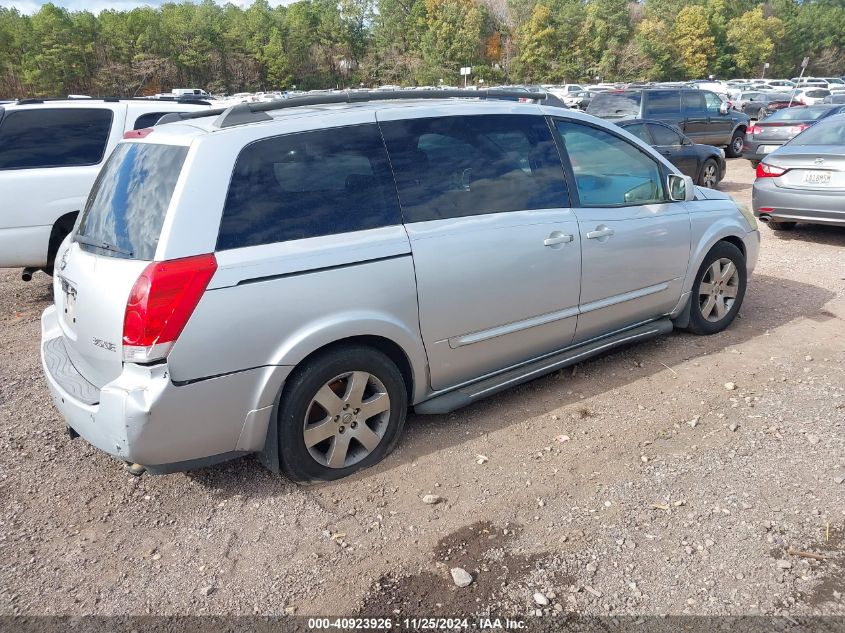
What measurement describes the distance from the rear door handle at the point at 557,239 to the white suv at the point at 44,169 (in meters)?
4.65

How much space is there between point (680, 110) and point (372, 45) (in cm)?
7820

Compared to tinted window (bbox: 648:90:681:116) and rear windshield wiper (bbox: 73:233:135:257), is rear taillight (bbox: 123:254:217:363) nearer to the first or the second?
rear windshield wiper (bbox: 73:233:135:257)

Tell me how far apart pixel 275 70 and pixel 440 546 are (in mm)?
79845

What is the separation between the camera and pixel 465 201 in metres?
3.75

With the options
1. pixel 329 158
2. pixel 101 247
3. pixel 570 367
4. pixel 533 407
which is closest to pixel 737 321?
pixel 570 367

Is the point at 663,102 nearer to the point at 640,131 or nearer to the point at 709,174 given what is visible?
the point at 709,174

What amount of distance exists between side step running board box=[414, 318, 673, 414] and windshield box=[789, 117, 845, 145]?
5.17 m

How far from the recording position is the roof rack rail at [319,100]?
3287mm

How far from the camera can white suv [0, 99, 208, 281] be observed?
20.2ft

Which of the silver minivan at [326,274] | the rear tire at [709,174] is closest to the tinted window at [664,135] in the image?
the rear tire at [709,174]

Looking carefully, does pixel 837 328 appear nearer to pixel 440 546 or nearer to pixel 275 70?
pixel 440 546

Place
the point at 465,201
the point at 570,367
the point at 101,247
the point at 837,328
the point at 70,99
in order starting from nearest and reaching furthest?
the point at 101,247 < the point at 465,201 < the point at 570,367 < the point at 837,328 < the point at 70,99

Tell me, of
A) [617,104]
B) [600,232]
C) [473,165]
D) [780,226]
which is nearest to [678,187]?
[600,232]

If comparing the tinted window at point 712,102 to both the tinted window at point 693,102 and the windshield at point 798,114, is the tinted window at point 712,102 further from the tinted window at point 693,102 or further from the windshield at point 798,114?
the windshield at point 798,114
